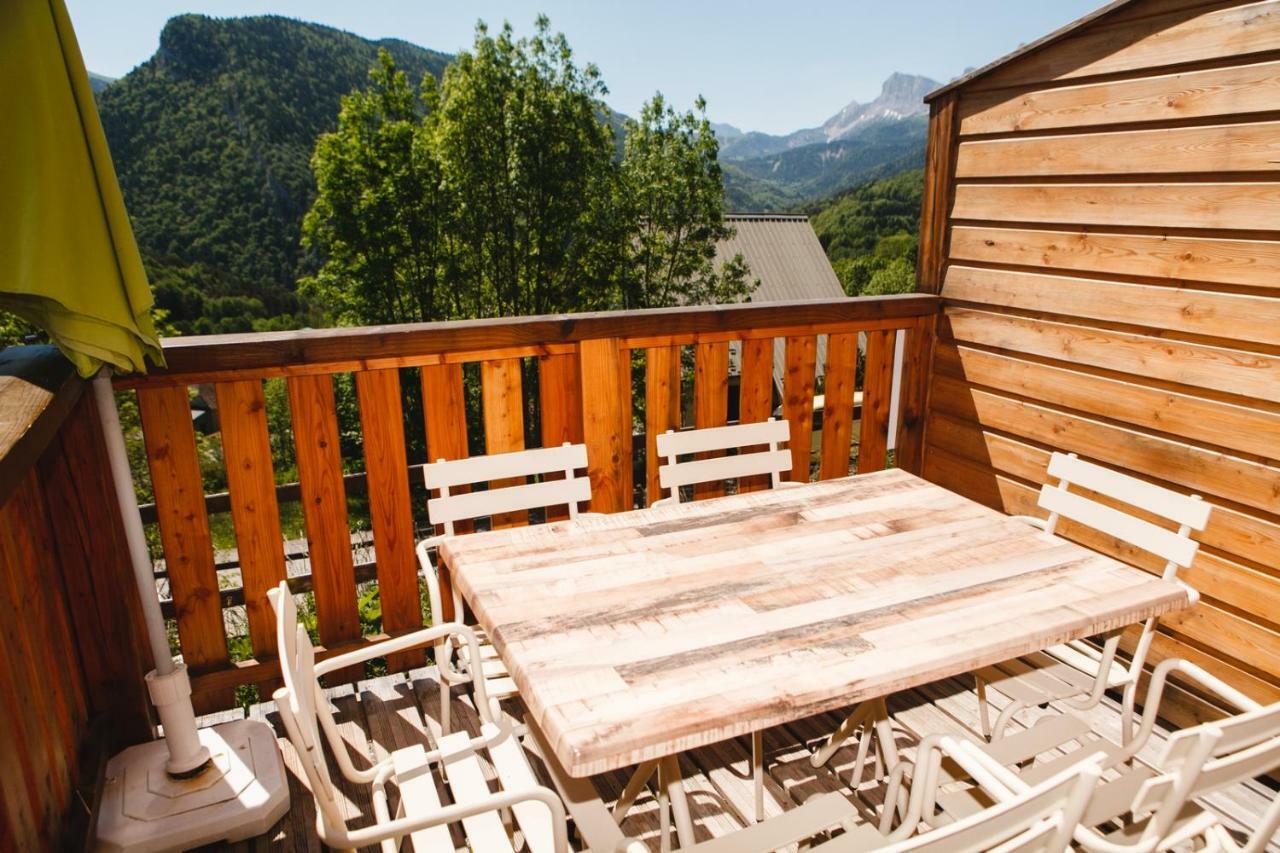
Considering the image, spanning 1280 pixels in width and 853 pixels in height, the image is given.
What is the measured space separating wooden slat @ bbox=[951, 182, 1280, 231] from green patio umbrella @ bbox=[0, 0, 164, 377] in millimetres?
2922

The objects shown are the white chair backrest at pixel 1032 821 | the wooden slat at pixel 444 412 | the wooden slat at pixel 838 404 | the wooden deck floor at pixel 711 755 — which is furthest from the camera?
the wooden slat at pixel 838 404

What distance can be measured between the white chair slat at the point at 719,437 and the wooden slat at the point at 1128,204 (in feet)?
4.35

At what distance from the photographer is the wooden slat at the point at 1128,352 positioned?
228 cm

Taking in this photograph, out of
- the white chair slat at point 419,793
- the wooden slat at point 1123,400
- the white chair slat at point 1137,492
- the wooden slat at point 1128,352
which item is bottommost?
the white chair slat at point 419,793

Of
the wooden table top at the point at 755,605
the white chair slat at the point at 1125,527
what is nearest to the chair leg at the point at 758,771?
the wooden table top at the point at 755,605

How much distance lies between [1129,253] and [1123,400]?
503 mm

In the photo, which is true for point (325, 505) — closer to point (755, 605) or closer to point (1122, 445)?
point (755, 605)

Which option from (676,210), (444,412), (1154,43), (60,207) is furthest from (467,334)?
(676,210)

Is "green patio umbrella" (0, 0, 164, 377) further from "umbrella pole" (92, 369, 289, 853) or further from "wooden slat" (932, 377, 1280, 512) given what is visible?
"wooden slat" (932, 377, 1280, 512)

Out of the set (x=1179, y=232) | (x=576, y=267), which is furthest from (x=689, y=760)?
(x=576, y=267)

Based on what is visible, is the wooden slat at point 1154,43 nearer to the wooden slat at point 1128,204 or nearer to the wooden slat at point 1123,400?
the wooden slat at point 1128,204

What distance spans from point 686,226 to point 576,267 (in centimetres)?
455

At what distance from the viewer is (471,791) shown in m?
1.61

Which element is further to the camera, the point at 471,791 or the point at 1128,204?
the point at 1128,204
